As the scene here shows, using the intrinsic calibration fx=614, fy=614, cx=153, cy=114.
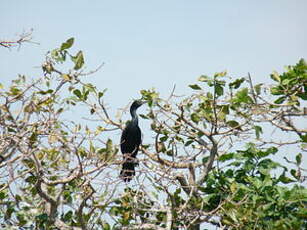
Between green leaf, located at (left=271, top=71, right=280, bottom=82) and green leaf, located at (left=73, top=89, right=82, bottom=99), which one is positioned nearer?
green leaf, located at (left=271, top=71, right=280, bottom=82)

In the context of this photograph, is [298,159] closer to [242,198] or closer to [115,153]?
[242,198]

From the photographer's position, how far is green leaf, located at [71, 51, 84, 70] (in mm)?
5545

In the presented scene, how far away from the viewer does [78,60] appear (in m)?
5.59

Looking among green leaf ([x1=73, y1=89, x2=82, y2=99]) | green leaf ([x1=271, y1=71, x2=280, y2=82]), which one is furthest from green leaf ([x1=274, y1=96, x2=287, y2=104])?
green leaf ([x1=73, y1=89, x2=82, y2=99])

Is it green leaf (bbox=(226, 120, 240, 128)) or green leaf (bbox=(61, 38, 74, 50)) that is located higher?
green leaf (bbox=(61, 38, 74, 50))

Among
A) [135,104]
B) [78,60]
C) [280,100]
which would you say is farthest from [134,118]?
[280,100]

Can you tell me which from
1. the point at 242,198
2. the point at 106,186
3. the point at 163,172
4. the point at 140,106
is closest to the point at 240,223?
the point at 242,198

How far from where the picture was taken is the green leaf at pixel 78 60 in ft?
18.2

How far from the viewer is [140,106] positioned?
8.25 meters

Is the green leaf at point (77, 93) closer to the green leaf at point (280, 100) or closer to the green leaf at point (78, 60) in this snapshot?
the green leaf at point (78, 60)

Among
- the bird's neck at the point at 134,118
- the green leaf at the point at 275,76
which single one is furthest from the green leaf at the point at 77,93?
the bird's neck at the point at 134,118

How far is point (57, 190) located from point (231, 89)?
69.3 inches

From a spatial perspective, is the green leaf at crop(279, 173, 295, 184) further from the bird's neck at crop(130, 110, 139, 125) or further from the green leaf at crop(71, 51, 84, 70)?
the bird's neck at crop(130, 110, 139, 125)

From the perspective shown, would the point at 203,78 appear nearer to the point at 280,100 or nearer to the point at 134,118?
the point at 280,100
